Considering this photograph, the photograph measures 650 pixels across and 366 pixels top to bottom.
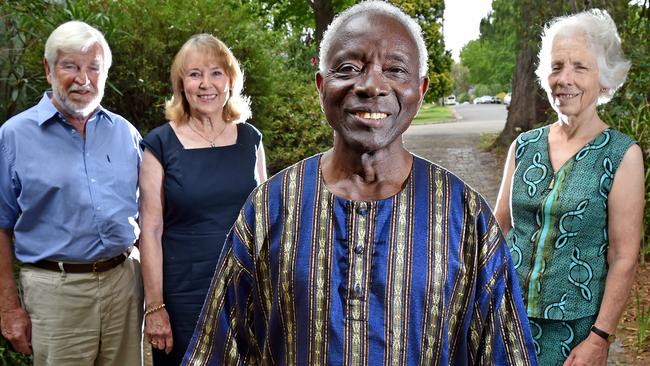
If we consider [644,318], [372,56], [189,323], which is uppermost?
[372,56]

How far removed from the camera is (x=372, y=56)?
5.67 feet

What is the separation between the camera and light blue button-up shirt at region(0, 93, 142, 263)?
125 inches

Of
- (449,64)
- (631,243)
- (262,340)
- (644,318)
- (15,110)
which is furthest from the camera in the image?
(449,64)

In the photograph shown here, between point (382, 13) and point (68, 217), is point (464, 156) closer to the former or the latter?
point (68, 217)

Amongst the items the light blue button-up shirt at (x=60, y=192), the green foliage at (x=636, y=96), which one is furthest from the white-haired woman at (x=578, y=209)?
the green foliage at (x=636, y=96)

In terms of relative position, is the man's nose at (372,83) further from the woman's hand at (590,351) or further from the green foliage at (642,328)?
the green foliage at (642,328)

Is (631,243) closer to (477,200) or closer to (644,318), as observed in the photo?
(477,200)

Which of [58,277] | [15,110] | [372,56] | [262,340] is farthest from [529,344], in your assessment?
[15,110]

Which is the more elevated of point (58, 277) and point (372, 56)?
point (372, 56)

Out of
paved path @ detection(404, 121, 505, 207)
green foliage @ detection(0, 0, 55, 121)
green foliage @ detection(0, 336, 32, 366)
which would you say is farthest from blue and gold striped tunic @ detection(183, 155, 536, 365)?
paved path @ detection(404, 121, 505, 207)

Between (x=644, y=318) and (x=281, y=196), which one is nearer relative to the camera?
(x=281, y=196)

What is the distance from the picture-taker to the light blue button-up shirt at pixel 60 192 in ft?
10.4

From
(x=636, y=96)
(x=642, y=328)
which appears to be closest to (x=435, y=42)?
(x=636, y=96)

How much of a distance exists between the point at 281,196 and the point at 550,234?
1146 mm
